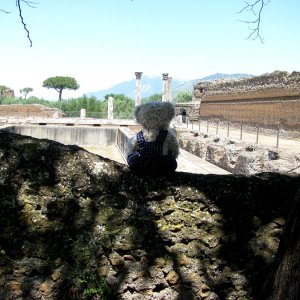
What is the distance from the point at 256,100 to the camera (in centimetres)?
3366

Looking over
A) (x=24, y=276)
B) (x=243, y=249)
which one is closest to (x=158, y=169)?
(x=243, y=249)

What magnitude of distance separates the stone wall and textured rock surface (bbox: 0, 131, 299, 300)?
41.5m

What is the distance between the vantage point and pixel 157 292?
9.33 feet

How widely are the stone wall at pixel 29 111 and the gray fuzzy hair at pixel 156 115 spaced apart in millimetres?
40867

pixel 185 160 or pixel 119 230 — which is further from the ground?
pixel 119 230

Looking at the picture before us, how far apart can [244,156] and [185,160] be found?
6.81 feet

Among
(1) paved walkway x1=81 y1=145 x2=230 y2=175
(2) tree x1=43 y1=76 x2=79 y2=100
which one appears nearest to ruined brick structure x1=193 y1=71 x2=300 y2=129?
→ (1) paved walkway x1=81 y1=145 x2=230 y2=175

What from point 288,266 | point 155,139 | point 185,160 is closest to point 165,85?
point 185,160

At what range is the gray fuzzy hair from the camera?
12.1 ft

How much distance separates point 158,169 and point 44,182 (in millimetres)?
938


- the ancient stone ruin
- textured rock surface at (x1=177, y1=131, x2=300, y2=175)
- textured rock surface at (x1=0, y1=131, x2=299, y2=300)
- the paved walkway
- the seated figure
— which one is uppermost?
the ancient stone ruin

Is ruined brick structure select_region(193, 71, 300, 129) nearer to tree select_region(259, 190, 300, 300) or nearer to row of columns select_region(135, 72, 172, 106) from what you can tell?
row of columns select_region(135, 72, 172, 106)

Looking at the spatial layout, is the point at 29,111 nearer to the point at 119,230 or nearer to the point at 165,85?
the point at 165,85

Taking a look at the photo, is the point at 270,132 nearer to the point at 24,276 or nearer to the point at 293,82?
the point at 293,82
